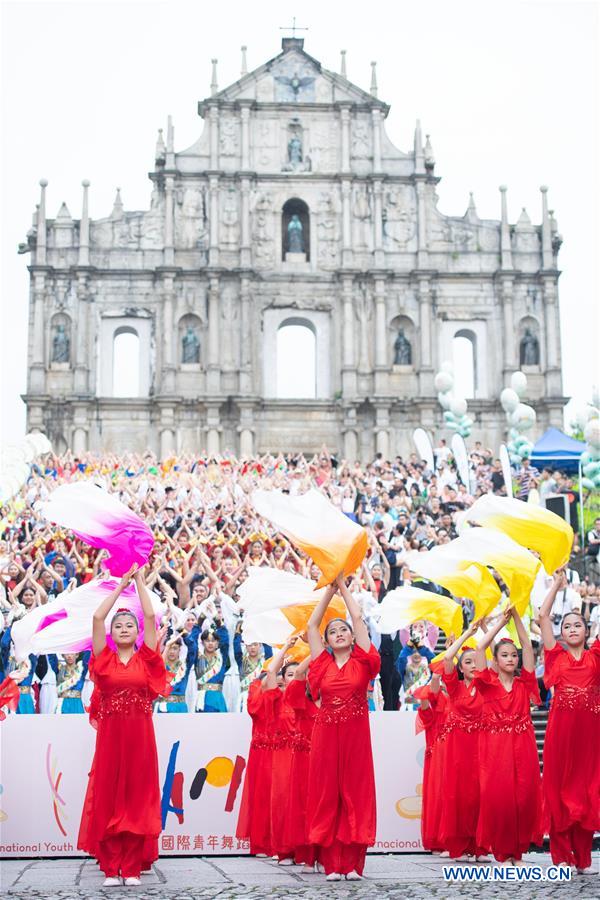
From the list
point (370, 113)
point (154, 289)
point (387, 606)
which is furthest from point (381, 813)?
point (370, 113)

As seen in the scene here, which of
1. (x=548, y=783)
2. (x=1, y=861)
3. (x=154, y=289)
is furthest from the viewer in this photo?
(x=154, y=289)

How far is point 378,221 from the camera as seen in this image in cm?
4028

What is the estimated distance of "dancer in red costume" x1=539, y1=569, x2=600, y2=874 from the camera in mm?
8258

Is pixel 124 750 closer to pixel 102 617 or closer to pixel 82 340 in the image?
pixel 102 617

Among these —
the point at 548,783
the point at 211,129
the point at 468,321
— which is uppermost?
the point at 211,129

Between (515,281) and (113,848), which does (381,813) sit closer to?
(113,848)

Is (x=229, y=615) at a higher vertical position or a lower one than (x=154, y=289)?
lower

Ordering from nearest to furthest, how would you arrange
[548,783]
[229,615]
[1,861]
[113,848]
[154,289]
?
[113,848], [548,783], [1,861], [229,615], [154,289]

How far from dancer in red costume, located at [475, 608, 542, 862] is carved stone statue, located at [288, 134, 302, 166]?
33.7 m

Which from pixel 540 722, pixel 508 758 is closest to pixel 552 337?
pixel 540 722

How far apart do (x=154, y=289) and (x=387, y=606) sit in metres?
31.5

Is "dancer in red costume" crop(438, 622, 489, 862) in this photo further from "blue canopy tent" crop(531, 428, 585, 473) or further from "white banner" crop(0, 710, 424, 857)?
"blue canopy tent" crop(531, 428, 585, 473)

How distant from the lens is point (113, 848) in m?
7.89

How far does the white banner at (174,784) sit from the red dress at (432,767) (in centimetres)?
38
